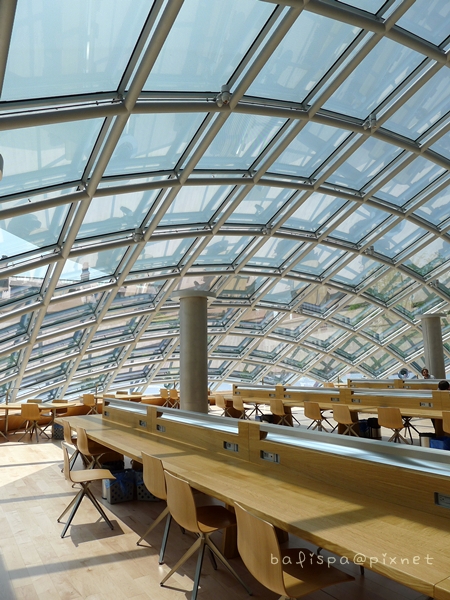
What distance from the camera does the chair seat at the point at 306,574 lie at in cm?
325

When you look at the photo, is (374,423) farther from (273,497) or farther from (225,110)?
(273,497)

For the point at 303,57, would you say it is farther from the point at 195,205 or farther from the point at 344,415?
the point at 344,415

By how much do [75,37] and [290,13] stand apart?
155 inches

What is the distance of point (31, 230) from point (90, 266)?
343cm

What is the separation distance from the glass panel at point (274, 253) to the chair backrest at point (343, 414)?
8895 millimetres

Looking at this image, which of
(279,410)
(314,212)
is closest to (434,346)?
(314,212)

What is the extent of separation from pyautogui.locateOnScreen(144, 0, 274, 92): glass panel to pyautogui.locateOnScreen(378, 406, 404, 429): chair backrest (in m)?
8.13

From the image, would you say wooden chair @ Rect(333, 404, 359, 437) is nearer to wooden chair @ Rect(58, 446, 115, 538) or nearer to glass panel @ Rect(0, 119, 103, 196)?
wooden chair @ Rect(58, 446, 115, 538)

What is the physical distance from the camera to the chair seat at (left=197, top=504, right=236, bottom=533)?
458 cm

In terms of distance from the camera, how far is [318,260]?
21281mm

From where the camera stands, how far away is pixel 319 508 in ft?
12.1

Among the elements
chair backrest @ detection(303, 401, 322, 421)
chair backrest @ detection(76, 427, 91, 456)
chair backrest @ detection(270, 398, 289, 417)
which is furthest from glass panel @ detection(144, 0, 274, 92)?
chair backrest @ detection(270, 398, 289, 417)

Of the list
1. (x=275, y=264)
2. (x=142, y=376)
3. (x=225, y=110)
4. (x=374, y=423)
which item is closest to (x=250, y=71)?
(x=225, y=110)

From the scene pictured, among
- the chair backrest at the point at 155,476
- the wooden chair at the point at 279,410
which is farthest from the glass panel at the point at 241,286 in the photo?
the chair backrest at the point at 155,476
